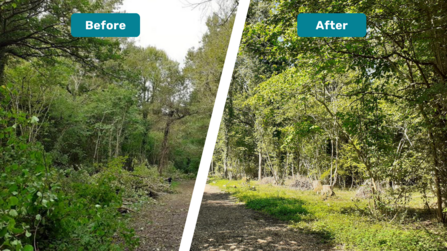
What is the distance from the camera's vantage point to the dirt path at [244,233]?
2.88 m

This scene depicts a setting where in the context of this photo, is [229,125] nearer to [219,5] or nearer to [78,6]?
[219,5]

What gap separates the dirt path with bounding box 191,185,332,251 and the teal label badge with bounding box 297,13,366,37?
6.98 ft

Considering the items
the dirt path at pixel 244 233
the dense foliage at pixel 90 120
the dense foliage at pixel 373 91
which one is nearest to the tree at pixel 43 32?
the dense foliage at pixel 90 120

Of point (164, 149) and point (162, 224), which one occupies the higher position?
point (164, 149)

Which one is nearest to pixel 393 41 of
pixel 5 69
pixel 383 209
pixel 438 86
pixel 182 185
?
pixel 438 86

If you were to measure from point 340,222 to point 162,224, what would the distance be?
2.79m

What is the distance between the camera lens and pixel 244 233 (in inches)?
124

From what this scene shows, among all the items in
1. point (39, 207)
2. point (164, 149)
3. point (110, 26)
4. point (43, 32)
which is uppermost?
point (43, 32)

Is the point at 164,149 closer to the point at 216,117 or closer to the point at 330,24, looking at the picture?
the point at 216,117

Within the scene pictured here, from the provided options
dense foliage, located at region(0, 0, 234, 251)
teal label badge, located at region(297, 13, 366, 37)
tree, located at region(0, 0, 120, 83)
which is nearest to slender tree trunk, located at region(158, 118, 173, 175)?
dense foliage, located at region(0, 0, 234, 251)

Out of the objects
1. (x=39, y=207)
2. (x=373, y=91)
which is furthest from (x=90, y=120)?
(x=373, y=91)

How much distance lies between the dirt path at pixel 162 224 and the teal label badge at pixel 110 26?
241cm

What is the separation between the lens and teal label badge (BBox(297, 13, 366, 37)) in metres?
2.60

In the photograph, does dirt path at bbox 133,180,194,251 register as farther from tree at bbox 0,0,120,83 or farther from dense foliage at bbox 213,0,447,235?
tree at bbox 0,0,120,83
